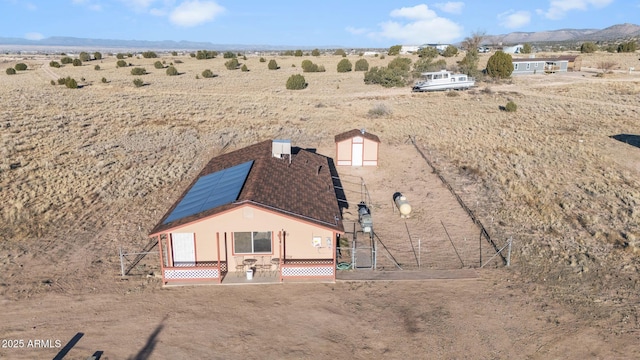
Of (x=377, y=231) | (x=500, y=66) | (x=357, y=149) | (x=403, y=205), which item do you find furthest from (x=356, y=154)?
(x=500, y=66)

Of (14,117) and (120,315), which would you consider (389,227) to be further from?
(14,117)

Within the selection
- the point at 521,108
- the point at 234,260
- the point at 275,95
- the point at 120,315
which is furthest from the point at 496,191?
the point at 275,95

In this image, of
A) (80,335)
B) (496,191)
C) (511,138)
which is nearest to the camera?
(80,335)

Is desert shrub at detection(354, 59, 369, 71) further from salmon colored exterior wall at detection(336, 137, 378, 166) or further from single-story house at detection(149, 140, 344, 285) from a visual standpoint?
single-story house at detection(149, 140, 344, 285)

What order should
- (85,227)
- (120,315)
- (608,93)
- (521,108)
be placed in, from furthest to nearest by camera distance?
1. (608,93)
2. (521,108)
3. (85,227)
4. (120,315)

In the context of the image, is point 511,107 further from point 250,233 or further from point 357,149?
point 250,233

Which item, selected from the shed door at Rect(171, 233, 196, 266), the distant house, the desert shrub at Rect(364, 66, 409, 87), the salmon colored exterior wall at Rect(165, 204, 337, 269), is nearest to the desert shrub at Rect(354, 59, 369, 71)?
the desert shrub at Rect(364, 66, 409, 87)

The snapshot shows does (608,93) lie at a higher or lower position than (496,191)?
higher
